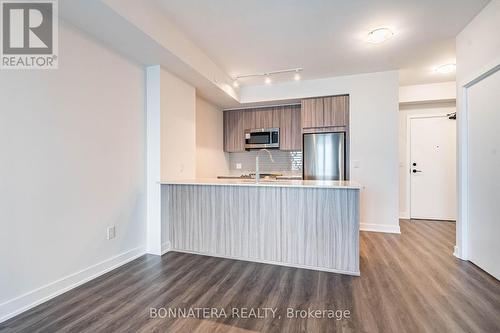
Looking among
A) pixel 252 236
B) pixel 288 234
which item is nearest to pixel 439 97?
pixel 288 234

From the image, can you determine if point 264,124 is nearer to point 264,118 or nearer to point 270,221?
point 264,118

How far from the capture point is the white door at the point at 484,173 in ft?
7.42

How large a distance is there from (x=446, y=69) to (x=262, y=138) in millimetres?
3288

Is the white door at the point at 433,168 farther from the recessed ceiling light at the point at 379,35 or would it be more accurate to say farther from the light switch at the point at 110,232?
the light switch at the point at 110,232

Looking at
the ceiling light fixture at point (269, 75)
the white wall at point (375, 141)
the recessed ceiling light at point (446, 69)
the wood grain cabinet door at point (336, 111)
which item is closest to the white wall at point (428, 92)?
the recessed ceiling light at point (446, 69)

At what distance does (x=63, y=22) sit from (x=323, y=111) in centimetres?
372

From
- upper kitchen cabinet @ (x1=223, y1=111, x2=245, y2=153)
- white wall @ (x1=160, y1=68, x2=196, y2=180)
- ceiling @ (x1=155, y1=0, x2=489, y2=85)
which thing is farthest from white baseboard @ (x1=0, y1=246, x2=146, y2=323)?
upper kitchen cabinet @ (x1=223, y1=111, x2=245, y2=153)

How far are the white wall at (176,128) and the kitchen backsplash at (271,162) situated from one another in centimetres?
191

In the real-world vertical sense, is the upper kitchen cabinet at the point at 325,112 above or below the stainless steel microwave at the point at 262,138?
above

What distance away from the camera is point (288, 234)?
260 centimetres

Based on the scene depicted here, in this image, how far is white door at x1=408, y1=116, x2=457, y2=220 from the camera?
15.4 feet

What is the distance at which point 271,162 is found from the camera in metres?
5.18

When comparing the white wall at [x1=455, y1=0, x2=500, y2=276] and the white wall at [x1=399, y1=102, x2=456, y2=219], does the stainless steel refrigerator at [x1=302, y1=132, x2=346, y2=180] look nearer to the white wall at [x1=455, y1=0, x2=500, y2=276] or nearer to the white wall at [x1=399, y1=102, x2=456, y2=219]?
the white wall at [x1=455, y1=0, x2=500, y2=276]

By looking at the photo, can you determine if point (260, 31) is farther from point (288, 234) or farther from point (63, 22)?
point (288, 234)
